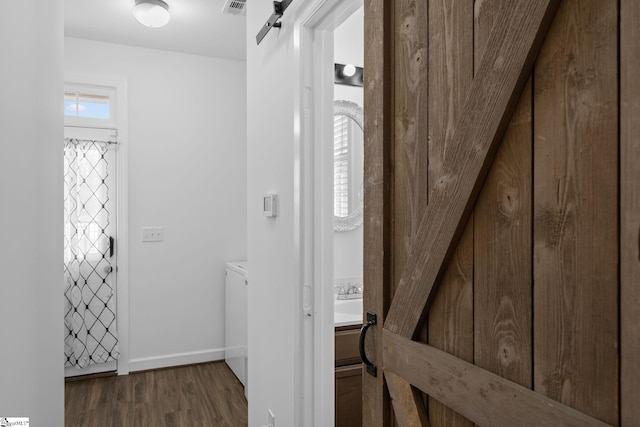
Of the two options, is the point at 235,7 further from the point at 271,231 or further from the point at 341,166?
the point at 271,231

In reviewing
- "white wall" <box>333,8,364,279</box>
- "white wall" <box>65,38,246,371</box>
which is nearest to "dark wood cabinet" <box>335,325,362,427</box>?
"white wall" <box>333,8,364,279</box>

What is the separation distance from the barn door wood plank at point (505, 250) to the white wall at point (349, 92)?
172cm

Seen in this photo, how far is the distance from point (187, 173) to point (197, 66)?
934mm

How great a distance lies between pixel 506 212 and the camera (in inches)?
32.2

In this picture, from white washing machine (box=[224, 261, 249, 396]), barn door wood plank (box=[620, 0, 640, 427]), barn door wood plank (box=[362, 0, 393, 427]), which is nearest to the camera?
barn door wood plank (box=[620, 0, 640, 427])

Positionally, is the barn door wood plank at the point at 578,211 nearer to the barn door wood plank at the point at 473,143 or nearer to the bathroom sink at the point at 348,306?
the barn door wood plank at the point at 473,143

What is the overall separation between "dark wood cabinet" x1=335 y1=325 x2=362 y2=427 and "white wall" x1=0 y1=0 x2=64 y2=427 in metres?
1.16

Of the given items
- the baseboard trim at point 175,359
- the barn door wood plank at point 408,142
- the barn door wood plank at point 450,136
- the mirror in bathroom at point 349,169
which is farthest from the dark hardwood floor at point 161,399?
the barn door wood plank at point 450,136

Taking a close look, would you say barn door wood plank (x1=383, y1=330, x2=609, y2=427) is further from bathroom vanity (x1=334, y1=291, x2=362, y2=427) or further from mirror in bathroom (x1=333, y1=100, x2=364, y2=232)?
mirror in bathroom (x1=333, y1=100, x2=364, y2=232)

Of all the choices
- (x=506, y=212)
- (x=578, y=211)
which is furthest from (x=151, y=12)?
(x=578, y=211)

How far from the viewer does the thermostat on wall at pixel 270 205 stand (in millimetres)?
2006

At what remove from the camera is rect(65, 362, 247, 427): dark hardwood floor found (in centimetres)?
278

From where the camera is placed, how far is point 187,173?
3.76 metres

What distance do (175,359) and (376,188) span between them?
315 cm
